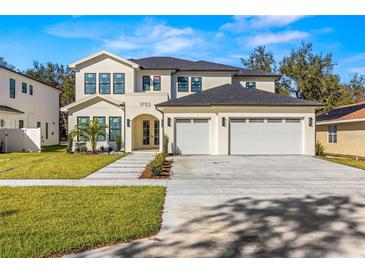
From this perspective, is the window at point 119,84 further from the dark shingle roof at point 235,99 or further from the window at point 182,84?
the dark shingle roof at point 235,99

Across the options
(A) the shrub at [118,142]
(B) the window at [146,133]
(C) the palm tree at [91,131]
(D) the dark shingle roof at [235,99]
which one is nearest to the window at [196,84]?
(D) the dark shingle roof at [235,99]

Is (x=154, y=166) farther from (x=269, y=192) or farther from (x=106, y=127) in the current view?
(x=106, y=127)

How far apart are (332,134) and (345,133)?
206cm

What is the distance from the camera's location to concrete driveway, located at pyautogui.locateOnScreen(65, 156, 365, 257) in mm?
4430

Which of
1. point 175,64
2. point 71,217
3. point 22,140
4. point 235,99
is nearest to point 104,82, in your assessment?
point 175,64

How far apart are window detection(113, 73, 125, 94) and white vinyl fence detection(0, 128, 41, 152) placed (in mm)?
6528

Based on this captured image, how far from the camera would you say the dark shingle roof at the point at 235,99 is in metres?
19.5

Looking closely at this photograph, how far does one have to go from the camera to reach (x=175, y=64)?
25.8 metres

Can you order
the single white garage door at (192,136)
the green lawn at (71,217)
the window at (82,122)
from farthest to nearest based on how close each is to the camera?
the window at (82,122) → the single white garage door at (192,136) → the green lawn at (71,217)

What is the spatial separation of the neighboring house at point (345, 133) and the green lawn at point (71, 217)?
17.0 metres

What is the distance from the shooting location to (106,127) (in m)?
21.8

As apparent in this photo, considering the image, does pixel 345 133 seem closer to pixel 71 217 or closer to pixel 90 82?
pixel 90 82
